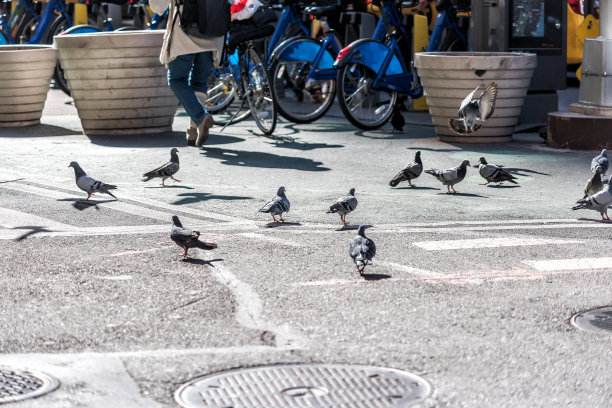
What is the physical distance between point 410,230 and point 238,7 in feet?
17.9

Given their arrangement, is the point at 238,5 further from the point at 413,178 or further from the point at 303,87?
the point at 413,178

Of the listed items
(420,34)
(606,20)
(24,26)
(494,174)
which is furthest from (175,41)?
(24,26)

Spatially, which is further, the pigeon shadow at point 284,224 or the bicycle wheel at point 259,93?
the bicycle wheel at point 259,93

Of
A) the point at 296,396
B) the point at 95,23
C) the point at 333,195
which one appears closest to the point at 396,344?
the point at 296,396

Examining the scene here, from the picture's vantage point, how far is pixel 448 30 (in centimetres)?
1423

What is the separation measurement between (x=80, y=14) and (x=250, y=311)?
14.0m

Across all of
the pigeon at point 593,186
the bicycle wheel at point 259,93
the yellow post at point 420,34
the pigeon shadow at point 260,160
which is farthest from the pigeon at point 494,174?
the yellow post at point 420,34

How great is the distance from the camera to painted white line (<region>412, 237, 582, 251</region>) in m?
6.91

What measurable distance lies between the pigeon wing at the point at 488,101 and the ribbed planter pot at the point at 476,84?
6.6 inches

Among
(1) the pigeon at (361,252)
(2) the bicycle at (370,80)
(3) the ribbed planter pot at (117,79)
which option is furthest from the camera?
(2) the bicycle at (370,80)

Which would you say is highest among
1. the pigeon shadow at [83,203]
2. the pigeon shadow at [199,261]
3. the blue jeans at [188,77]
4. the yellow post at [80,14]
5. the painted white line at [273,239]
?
the yellow post at [80,14]

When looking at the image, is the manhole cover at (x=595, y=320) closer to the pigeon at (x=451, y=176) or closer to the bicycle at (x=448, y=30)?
the pigeon at (x=451, y=176)

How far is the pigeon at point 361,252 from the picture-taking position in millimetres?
6066

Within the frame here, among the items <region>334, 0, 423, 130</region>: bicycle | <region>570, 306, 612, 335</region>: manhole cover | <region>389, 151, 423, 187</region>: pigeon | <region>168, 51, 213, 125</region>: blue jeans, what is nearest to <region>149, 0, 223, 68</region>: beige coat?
<region>168, 51, 213, 125</region>: blue jeans
